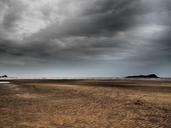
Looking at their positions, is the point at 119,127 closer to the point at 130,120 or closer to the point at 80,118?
the point at 130,120

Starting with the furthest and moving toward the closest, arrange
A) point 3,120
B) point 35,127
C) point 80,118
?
point 80,118 → point 3,120 → point 35,127

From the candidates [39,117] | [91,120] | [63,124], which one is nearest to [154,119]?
[91,120]

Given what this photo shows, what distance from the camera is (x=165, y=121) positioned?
42.7 ft

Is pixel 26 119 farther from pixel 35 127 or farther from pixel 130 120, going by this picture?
pixel 130 120

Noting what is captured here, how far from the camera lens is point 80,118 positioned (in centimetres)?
1380

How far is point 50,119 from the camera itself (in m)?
13.4

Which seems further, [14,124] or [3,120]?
[3,120]

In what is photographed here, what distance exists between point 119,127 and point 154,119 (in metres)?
3.15

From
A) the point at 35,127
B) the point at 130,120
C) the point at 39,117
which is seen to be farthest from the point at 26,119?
the point at 130,120

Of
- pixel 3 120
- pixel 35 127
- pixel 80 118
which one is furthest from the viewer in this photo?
pixel 80 118

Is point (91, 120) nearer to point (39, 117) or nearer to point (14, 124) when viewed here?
point (39, 117)

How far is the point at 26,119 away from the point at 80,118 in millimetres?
3053

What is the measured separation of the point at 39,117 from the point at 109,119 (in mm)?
4107

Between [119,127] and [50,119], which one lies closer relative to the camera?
[119,127]
